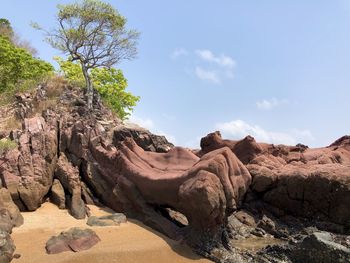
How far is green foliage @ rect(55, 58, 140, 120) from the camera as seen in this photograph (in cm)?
4144

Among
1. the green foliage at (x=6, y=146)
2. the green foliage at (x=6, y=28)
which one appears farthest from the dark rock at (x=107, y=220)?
the green foliage at (x=6, y=28)

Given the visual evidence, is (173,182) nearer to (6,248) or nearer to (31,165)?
(6,248)

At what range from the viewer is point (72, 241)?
1071 centimetres

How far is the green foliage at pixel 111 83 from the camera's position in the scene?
41.4 meters

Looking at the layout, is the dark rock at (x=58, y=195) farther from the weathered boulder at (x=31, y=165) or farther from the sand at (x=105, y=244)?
the sand at (x=105, y=244)

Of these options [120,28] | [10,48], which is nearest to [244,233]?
[120,28]

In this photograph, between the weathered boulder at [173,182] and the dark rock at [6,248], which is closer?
the dark rock at [6,248]

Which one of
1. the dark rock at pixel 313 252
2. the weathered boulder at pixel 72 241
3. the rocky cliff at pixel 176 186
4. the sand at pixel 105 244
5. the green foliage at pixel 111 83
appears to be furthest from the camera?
the green foliage at pixel 111 83

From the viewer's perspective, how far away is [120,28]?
30.9 m

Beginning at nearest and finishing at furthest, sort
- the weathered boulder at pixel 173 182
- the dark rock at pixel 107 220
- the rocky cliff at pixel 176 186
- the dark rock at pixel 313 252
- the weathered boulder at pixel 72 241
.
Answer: the dark rock at pixel 313 252, the weathered boulder at pixel 72 241, the weathered boulder at pixel 173 182, the rocky cliff at pixel 176 186, the dark rock at pixel 107 220

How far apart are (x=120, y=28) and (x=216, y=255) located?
2347cm

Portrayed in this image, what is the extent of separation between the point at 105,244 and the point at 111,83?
33766mm

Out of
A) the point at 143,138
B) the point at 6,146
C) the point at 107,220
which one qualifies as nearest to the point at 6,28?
the point at 143,138

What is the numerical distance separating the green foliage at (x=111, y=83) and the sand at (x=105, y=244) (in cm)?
2889
